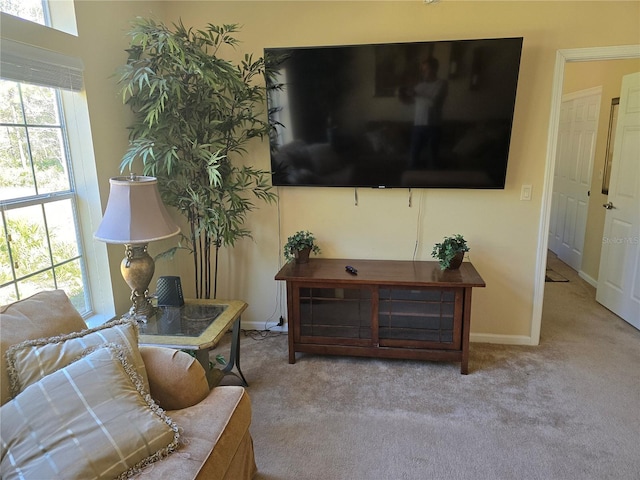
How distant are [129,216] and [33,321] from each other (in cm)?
61

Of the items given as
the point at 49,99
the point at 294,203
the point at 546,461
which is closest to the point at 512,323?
the point at 546,461

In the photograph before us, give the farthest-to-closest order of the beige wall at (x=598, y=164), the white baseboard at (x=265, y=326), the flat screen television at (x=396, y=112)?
the beige wall at (x=598, y=164)
the white baseboard at (x=265, y=326)
the flat screen television at (x=396, y=112)

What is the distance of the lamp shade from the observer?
1918 mm

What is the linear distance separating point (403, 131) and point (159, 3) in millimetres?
1961

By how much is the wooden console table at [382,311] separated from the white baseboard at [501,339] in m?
0.53

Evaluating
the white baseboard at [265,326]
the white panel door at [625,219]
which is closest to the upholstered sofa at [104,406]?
the white baseboard at [265,326]

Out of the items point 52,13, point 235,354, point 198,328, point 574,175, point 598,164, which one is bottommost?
point 235,354

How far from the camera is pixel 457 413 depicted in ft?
7.45

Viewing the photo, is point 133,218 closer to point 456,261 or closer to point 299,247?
point 299,247

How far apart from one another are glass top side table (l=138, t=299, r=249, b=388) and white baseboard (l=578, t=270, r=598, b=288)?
12.2 feet

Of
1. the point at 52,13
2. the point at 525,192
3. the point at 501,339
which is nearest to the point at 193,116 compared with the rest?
the point at 52,13

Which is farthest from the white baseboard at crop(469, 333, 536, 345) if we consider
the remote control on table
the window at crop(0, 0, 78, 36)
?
the window at crop(0, 0, 78, 36)

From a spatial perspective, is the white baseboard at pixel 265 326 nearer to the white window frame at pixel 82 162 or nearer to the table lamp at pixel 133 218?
the white window frame at pixel 82 162

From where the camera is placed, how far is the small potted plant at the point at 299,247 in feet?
9.62
